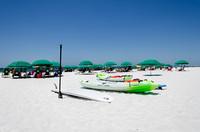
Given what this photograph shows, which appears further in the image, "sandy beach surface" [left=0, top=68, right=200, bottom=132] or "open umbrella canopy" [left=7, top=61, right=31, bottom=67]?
"open umbrella canopy" [left=7, top=61, right=31, bottom=67]

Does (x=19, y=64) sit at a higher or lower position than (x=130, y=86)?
higher

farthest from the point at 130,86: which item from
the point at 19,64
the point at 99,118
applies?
the point at 19,64

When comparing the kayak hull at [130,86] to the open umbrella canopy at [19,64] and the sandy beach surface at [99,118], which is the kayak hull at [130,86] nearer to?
the sandy beach surface at [99,118]

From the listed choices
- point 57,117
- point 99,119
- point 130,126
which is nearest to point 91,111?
point 99,119

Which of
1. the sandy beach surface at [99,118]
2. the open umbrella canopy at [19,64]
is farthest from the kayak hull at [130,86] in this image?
the open umbrella canopy at [19,64]

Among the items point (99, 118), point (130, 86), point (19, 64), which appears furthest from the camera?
point (19, 64)

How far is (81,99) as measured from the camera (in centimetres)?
617

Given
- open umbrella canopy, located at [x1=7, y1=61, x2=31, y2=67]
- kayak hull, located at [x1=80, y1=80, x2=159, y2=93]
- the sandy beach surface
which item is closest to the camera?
the sandy beach surface

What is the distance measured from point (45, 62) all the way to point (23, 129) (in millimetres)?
13681

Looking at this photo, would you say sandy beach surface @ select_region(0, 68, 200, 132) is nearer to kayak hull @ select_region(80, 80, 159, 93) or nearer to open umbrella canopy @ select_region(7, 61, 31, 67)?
kayak hull @ select_region(80, 80, 159, 93)

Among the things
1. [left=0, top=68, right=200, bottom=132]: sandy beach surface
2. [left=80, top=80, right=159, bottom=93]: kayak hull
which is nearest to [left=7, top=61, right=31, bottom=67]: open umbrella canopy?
[left=80, top=80, right=159, bottom=93]: kayak hull

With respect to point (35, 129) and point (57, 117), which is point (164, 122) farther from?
point (35, 129)

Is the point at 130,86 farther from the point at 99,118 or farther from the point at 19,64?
the point at 19,64

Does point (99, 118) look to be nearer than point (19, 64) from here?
Yes
